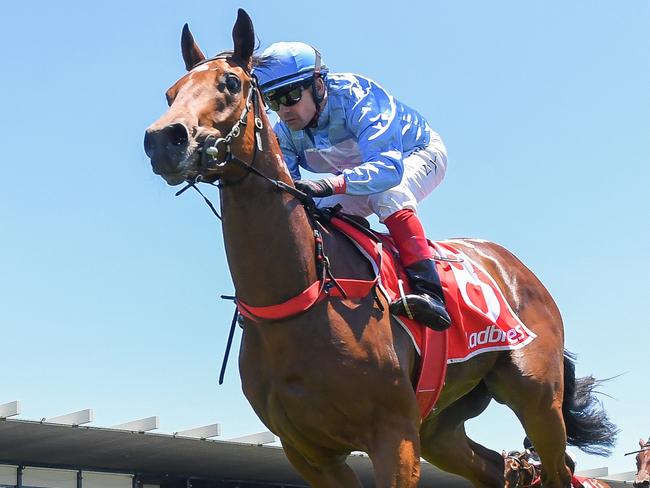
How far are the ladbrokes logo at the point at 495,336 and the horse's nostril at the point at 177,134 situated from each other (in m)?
2.44

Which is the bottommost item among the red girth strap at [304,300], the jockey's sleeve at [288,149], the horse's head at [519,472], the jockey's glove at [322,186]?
the horse's head at [519,472]

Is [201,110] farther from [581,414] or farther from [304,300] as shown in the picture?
[581,414]

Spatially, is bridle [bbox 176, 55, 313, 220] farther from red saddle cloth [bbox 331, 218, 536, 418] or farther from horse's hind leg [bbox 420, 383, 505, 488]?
horse's hind leg [bbox 420, 383, 505, 488]

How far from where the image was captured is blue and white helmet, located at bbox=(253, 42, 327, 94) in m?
6.10

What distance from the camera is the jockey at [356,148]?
6117mm

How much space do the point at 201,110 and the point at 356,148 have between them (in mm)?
1526

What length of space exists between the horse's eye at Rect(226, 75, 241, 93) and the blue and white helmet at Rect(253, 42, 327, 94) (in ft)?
1.36

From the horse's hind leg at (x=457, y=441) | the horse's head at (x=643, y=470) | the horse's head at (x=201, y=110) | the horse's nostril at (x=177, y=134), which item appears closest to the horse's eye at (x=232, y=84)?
the horse's head at (x=201, y=110)

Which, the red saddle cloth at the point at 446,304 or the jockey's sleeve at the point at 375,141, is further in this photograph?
the jockey's sleeve at the point at 375,141

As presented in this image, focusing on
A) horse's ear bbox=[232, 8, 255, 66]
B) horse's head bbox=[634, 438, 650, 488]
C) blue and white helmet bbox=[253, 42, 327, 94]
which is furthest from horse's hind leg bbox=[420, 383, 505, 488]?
horse's head bbox=[634, 438, 650, 488]

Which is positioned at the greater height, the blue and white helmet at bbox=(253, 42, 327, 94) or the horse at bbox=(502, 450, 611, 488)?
Result: the blue and white helmet at bbox=(253, 42, 327, 94)

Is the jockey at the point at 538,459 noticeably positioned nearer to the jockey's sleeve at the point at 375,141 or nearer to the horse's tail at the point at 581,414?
the horse's tail at the point at 581,414

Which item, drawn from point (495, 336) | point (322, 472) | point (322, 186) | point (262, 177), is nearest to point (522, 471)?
point (495, 336)

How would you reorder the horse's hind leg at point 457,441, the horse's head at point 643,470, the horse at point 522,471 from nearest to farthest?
the horse's hind leg at point 457,441, the horse at point 522,471, the horse's head at point 643,470
